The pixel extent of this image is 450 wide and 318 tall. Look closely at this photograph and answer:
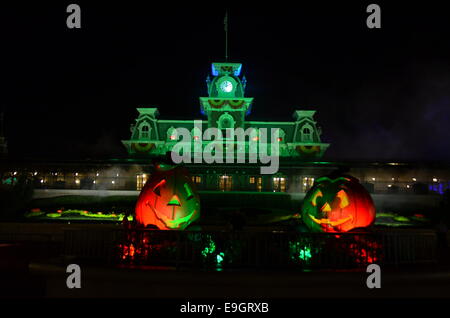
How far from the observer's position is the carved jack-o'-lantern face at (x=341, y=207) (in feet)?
24.9

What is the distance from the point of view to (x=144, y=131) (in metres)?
42.1

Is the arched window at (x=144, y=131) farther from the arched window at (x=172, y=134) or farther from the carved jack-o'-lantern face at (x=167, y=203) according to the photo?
the carved jack-o'-lantern face at (x=167, y=203)

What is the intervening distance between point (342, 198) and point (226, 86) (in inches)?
1406

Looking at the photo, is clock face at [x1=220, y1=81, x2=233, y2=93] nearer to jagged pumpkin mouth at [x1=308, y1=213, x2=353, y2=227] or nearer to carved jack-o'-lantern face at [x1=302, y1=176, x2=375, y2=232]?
carved jack-o'-lantern face at [x1=302, y1=176, x2=375, y2=232]

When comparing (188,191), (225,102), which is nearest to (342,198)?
(188,191)

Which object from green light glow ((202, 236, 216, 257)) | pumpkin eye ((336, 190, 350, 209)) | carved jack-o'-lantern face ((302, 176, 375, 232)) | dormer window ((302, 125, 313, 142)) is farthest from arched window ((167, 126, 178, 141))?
green light glow ((202, 236, 216, 257))

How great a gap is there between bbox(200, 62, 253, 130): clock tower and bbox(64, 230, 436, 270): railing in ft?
→ 113

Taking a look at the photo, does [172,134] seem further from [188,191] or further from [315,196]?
[315,196]

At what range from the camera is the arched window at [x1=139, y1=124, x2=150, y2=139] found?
1645 inches

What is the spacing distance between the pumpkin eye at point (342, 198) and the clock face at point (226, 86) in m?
35.5

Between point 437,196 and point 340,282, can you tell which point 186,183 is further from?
point 437,196

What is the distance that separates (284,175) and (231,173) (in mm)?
5519

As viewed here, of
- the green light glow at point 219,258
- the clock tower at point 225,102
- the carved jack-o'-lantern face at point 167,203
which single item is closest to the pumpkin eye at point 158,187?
the carved jack-o'-lantern face at point 167,203

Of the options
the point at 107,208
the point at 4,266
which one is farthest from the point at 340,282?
the point at 107,208
